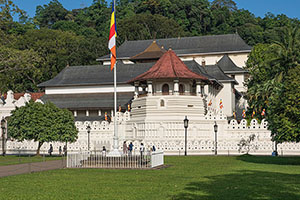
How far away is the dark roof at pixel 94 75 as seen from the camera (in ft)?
226

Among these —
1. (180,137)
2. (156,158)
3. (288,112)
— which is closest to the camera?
(156,158)

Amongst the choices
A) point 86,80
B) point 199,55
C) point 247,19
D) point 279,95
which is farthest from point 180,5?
point 279,95

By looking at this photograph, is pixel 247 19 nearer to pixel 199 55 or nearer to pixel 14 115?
pixel 199 55

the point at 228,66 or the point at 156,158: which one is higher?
the point at 228,66

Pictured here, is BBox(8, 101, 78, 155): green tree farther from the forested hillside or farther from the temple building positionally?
the forested hillside

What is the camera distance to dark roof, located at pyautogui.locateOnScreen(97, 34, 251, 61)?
89.1 m

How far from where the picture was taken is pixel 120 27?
112438 millimetres

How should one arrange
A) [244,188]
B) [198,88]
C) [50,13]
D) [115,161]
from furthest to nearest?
[50,13]
[198,88]
[115,161]
[244,188]

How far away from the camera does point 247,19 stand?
129000mm

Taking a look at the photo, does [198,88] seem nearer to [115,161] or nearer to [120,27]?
[115,161]

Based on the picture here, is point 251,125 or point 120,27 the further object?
point 120,27

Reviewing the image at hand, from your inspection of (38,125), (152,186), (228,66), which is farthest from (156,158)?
(228,66)

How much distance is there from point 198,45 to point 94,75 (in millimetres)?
28180

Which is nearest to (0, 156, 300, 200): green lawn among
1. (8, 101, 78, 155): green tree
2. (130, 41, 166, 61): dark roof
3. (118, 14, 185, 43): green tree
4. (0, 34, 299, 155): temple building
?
(0, 34, 299, 155): temple building
